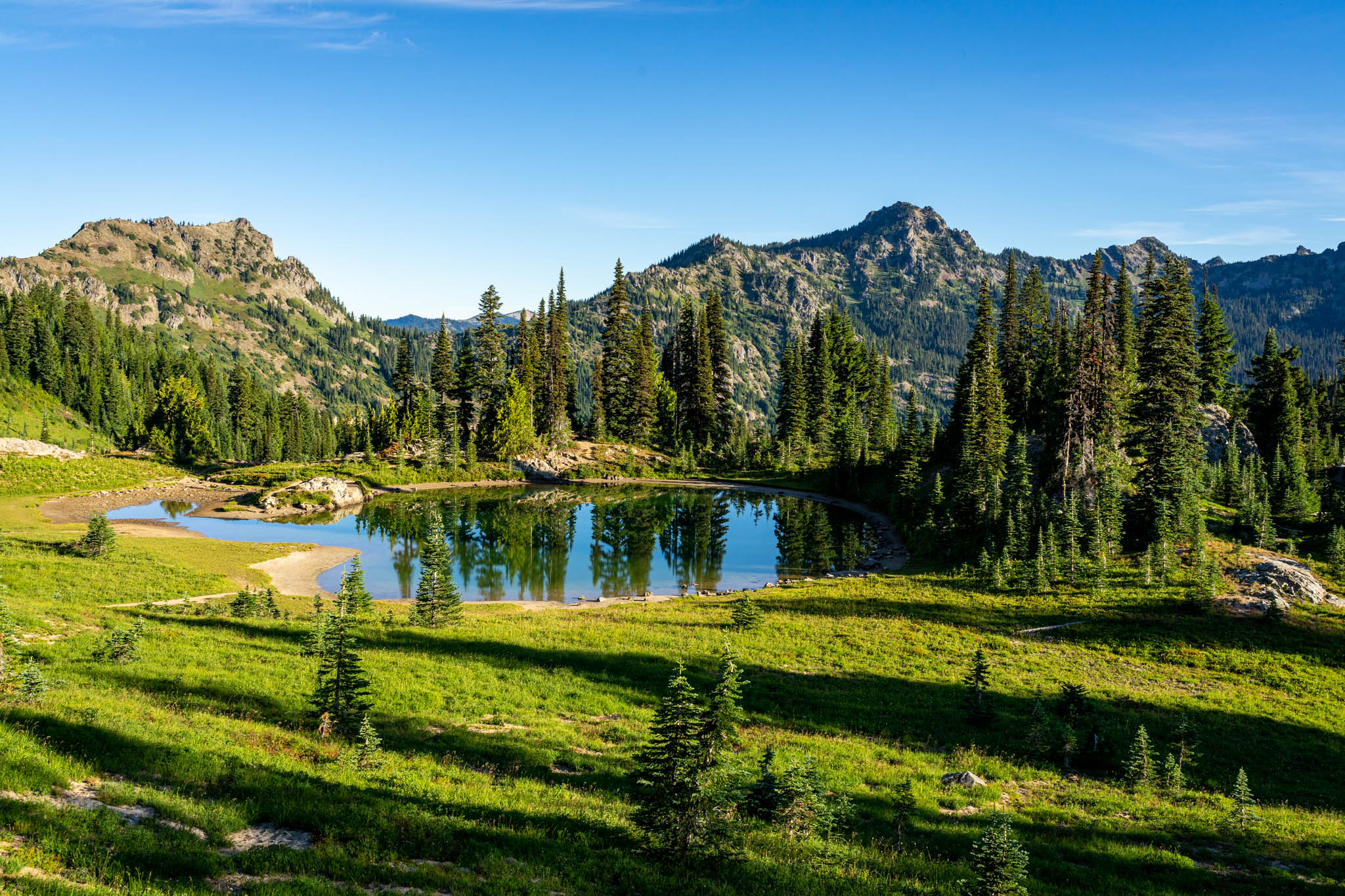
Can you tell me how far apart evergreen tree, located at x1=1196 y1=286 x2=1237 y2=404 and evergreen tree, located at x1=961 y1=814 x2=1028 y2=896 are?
86428 mm

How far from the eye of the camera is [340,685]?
17.2 metres

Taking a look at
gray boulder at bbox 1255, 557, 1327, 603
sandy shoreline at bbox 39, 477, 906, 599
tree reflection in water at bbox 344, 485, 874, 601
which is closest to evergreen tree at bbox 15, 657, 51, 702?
sandy shoreline at bbox 39, 477, 906, 599

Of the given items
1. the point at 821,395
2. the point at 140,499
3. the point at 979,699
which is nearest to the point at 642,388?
the point at 821,395

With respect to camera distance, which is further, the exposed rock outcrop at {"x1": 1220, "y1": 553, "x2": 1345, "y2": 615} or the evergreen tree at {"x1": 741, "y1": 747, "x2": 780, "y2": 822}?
the exposed rock outcrop at {"x1": 1220, "y1": 553, "x2": 1345, "y2": 615}

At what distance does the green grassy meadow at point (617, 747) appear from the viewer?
1095 cm

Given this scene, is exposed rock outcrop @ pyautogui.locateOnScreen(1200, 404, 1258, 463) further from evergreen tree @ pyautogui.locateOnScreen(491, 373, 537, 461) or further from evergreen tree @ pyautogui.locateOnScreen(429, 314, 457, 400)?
evergreen tree @ pyautogui.locateOnScreen(429, 314, 457, 400)

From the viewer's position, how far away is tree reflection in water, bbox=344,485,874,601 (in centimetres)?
5375

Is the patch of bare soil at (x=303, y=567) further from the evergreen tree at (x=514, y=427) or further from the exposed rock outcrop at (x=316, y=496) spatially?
the evergreen tree at (x=514, y=427)

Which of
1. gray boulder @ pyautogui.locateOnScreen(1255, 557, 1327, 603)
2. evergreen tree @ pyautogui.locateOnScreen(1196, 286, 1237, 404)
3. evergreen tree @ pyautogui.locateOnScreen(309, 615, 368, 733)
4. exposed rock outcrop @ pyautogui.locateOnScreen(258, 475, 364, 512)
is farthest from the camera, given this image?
exposed rock outcrop @ pyautogui.locateOnScreen(258, 475, 364, 512)

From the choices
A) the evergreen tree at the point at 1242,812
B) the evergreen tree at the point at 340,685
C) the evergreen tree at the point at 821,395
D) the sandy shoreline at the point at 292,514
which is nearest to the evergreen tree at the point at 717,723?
the evergreen tree at the point at 340,685

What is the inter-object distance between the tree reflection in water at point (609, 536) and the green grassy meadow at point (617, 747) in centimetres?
1628

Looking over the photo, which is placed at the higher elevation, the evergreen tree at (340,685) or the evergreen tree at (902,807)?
the evergreen tree at (340,685)

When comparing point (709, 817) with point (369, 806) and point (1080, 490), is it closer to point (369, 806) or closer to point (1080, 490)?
point (369, 806)

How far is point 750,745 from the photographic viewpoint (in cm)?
1919
